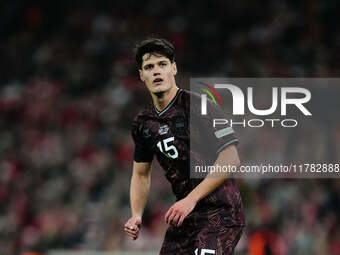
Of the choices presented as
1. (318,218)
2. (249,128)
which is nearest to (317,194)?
(318,218)

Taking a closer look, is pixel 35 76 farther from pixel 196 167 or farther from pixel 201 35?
pixel 196 167

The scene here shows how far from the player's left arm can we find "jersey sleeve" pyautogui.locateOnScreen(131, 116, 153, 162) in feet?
2.16

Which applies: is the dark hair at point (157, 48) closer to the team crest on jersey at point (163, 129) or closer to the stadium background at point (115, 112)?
the team crest on jersey at point (163, 129)

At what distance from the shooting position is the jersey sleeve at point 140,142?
Answer: 4887mm

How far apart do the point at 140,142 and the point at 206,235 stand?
88cm

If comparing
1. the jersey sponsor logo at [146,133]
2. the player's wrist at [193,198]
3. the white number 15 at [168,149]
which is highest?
the jersey sponsor logo at [146,133]

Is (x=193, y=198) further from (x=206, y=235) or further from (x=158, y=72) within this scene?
(x=158, y=72)

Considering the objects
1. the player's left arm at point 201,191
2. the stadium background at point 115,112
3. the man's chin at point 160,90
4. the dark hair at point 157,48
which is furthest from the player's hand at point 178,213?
the stadium background at point 115,112


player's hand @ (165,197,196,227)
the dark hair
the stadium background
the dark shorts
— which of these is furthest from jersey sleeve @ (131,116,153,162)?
the stadium background

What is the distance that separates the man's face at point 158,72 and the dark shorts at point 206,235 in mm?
891

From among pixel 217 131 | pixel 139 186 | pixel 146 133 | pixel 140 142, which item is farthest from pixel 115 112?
pixel 217 131

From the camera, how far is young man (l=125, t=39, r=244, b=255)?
447 centimetres

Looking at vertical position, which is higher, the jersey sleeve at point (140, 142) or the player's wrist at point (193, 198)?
the jersey sleeve at point (140, 142)

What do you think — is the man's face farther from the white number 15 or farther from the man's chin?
the white number 15
